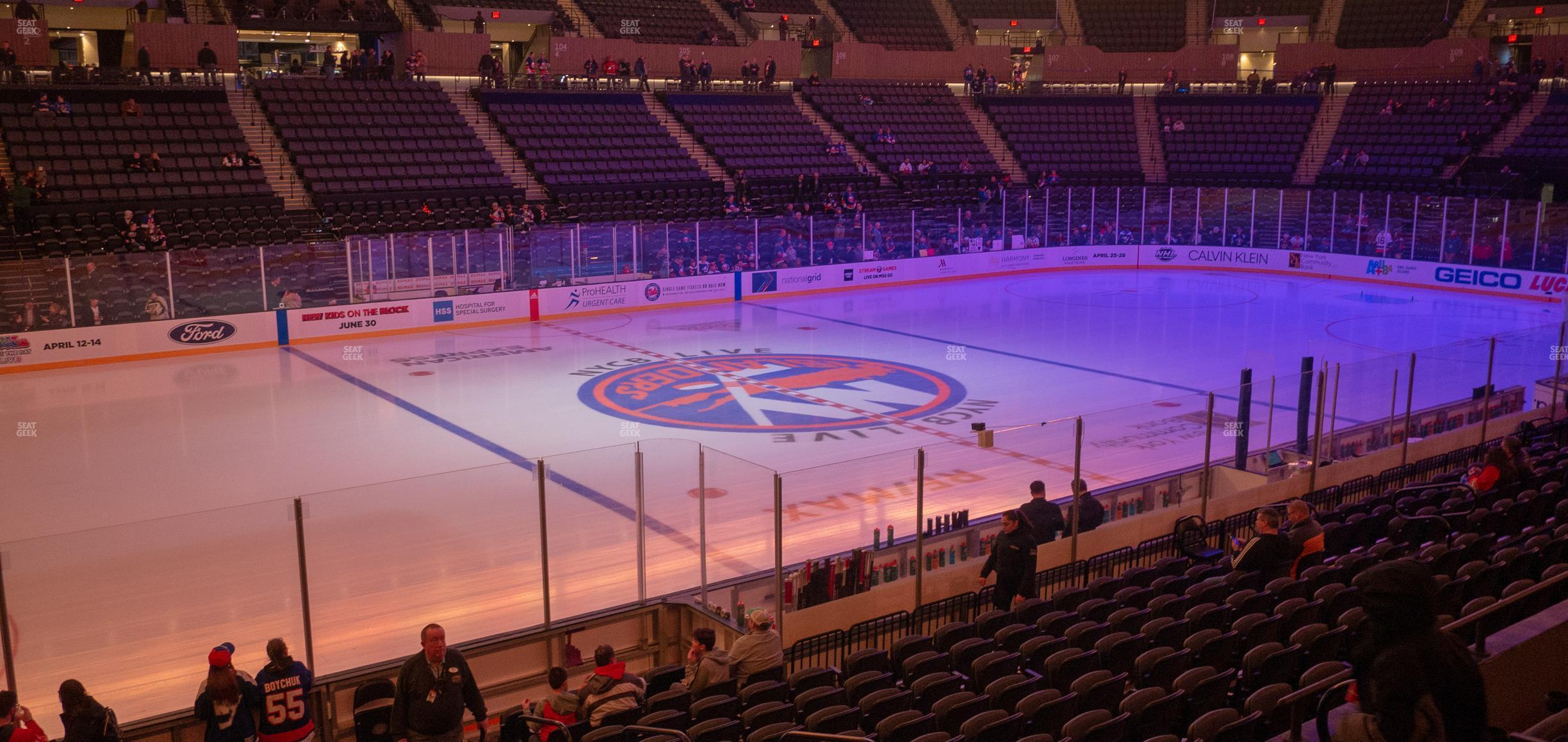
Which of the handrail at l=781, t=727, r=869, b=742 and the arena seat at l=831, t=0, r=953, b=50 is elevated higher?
the arena seat at l=831, t=0, r=953, b=50

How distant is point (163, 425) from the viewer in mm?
18422

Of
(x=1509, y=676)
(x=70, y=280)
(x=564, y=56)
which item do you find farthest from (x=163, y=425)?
(x=564, y=56)

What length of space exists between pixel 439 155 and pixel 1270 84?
95.9ft

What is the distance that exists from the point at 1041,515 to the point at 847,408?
27.3ft

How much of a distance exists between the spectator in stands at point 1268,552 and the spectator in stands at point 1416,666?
638 cm

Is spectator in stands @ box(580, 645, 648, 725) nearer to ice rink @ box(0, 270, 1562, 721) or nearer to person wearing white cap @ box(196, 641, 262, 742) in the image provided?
ice rink @ box(0, 270, 1562, 721)

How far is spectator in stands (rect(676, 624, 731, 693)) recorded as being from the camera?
846 cm

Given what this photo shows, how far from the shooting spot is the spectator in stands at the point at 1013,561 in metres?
10.3

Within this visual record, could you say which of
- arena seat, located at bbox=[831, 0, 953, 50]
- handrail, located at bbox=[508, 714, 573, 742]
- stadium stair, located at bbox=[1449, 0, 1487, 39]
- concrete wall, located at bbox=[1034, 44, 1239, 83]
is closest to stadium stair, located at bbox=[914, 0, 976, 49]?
arena seat, located at bbox=[831, 0, 953, 50]

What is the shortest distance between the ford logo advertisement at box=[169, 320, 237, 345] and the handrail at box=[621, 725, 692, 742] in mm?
20321

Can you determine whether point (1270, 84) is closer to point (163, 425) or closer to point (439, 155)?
point (439, 155)

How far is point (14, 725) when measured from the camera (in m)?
7.08

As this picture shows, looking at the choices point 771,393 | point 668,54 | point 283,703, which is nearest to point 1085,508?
point 283,703

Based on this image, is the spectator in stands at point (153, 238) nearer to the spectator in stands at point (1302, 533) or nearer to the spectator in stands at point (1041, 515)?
the spectator in stands at point (1041, 515)
